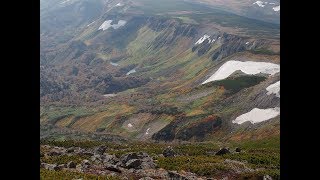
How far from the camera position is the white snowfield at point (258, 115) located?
351 ft

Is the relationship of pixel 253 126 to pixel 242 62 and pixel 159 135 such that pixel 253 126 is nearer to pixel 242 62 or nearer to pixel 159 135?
pixel 159 135

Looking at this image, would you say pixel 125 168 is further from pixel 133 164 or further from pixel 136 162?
pixel 136 162

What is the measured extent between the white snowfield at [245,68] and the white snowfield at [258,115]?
178 ft

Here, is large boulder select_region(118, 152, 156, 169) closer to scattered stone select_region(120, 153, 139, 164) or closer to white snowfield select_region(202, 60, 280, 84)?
scattered stone select_region(120, 153, 139, 164)

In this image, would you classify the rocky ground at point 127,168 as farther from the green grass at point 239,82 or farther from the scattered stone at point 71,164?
the green grass at point 239,82

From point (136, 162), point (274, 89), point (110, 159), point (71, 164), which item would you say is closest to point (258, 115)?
point (274, 89)

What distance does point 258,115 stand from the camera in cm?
11106

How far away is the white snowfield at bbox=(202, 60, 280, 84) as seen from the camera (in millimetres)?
166738

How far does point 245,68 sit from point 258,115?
2728 inches

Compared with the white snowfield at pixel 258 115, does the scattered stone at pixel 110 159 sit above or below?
above

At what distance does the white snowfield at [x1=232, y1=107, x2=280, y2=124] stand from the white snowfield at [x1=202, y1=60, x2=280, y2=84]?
54283 mm

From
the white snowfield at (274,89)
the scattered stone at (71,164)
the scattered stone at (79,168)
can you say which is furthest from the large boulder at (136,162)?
the white snowfield at (274,89)
